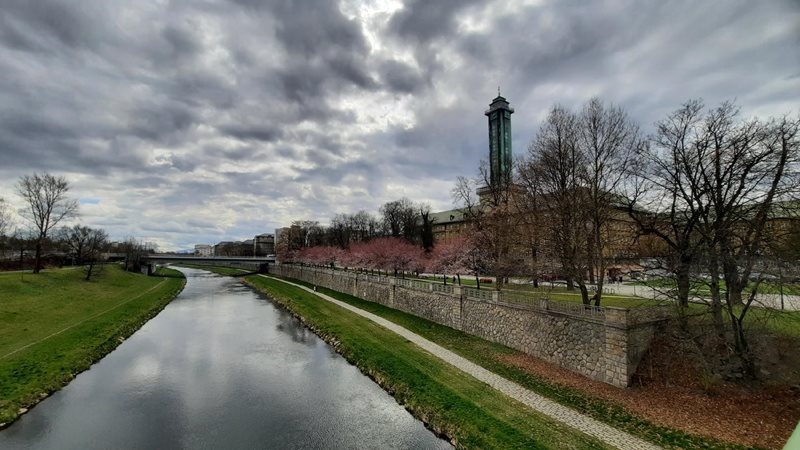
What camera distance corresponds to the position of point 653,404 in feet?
50.7

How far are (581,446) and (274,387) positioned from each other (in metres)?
13.4

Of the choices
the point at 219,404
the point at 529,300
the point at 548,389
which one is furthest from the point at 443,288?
the point at 219,404

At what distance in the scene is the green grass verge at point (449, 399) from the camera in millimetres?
13219

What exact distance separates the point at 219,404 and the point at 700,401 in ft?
62.3

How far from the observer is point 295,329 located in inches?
1292

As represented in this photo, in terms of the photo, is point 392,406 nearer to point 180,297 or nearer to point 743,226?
point 743,226

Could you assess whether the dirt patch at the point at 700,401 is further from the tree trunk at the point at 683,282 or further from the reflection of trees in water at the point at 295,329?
the reflection of trees in water at the point at 295,329

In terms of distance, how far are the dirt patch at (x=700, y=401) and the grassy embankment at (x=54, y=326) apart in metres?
22.9

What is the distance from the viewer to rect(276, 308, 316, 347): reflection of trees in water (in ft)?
95.8

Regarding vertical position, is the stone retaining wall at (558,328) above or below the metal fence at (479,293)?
below

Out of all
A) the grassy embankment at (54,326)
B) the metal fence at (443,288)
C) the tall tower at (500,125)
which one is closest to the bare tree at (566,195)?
the metal fence at (443,288)

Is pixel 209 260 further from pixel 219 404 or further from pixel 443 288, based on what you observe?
pixel 219 404

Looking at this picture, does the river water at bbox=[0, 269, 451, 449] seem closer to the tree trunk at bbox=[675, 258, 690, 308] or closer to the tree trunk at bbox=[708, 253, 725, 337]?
the tree trunk at bbox=[675, 258, 690, 308]

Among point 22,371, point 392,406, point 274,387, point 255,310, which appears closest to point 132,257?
point 255,310
